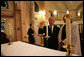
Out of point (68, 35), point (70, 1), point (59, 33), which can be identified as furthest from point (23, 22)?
point (68, 35)

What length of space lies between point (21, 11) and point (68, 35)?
19.6 ft

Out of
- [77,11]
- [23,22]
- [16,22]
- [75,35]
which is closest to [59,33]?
[75,35]

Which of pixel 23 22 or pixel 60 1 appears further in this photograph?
pixel 23 22

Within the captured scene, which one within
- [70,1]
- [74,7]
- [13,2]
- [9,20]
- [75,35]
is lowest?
[75,35]

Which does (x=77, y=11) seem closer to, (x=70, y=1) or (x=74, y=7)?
(x=74, y=7)

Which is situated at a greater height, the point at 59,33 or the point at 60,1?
the point at 60,1

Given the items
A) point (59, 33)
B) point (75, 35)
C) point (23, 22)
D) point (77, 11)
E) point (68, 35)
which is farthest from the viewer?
point (23, 22)

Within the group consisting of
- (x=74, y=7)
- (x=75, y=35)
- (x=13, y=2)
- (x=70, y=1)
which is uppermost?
(x=13, y=2)

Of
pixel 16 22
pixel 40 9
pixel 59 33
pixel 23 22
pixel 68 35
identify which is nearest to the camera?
pixel 68 35

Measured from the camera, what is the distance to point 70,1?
452cm

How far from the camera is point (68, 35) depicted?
64 cm

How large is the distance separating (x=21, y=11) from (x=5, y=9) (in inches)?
46.6

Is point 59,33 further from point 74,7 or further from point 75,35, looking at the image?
point 74,7

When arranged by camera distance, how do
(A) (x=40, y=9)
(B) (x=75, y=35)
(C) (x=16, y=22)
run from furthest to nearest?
(A) (x=40, y=9)
(C) (x=16, y=22)
(B) (x=75, y=35)
